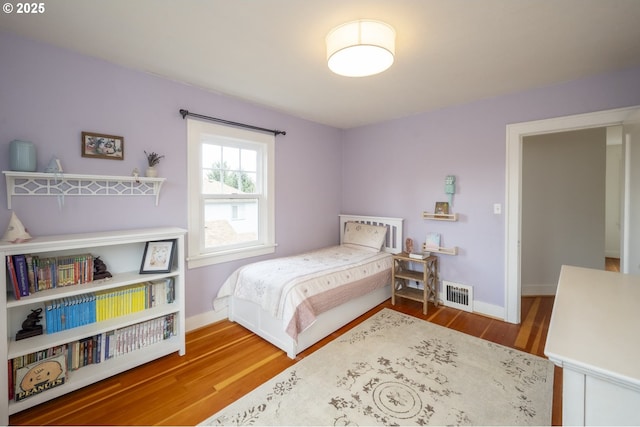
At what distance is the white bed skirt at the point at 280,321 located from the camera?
2.35 meters

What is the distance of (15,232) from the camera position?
5.53 ft

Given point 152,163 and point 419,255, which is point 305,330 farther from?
point 152,163

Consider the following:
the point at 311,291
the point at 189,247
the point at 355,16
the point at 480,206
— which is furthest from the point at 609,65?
the point at 189,247

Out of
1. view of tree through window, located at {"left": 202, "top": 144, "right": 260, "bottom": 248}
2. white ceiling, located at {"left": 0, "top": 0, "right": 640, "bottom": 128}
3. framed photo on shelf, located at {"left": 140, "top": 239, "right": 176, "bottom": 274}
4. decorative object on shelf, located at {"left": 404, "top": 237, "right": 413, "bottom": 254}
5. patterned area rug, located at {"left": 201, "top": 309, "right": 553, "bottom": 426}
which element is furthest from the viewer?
decorative object on shelf, located at {"left": 404, "top": 237, "right": 413, "bottom": 254}

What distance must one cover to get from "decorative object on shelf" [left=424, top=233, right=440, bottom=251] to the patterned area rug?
3.64 feet

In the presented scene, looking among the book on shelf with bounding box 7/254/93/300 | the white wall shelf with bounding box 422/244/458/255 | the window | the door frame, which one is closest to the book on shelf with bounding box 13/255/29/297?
the book on shelf with bounding box 7/254/93/300

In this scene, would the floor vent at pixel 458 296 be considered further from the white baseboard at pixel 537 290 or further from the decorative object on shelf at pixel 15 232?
the decorative object on shelf at pixel 15 232

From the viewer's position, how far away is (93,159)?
2.13m

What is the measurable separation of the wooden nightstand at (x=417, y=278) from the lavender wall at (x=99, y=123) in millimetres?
1903

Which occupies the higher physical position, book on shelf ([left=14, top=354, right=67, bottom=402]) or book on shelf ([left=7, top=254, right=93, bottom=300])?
book on shelf ([left=7, top=254, right=93, bottom=300])

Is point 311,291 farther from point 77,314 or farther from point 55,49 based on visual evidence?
point 55,49

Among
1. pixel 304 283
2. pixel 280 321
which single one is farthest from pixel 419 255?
pixel 280 321

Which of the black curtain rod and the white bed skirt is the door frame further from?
the black curtain rod

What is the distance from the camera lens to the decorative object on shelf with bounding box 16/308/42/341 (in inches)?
68.4
